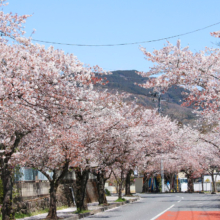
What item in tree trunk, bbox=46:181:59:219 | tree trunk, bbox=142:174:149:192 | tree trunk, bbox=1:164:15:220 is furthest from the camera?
tree trunk, bbox=142:174:149:192

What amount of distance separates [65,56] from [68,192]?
18844 millimetres

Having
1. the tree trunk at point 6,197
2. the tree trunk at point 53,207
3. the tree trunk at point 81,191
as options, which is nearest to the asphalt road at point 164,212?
the tree trunk at point 81,191

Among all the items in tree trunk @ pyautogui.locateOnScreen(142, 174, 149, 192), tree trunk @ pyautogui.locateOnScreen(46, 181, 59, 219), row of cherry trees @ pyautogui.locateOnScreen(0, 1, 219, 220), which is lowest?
tree trunk @ pyautogui.locateOnScreen(142, 174, 149, 192)

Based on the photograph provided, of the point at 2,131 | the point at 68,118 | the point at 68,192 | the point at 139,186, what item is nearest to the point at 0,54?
the point at 68,118

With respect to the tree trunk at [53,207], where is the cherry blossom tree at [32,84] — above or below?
above

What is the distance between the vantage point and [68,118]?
39.9 ft

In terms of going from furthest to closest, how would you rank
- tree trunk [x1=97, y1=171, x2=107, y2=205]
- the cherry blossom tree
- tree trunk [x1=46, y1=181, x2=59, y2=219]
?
tree trunk [x1=97, y1=171, x2=107, y2=205], tree trunk [x1=46, y1=181, x2=59, y2=219], the cherry blossom tree

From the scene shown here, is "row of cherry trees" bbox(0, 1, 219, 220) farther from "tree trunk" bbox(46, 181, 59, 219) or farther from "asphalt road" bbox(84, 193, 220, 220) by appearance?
"asphalt road" bbox(84, 193, 220, 220)

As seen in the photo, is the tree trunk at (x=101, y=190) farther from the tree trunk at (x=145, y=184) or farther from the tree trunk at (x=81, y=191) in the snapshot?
the tree trunk at (x=145, y=184)

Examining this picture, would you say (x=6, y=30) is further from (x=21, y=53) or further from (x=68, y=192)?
(x=68, y=192)

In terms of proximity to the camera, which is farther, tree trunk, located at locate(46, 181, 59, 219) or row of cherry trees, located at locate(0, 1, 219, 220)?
tree trunk, located at locate(46, 181, 59, 219)

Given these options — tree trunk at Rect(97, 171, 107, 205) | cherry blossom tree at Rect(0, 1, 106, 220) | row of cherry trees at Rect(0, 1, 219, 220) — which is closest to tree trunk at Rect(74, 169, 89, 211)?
row of cherry trees at Rect(0, 1, 219, 220)

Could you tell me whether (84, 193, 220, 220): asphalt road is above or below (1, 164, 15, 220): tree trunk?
below

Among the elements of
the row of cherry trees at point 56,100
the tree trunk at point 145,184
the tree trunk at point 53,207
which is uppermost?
the row of cherry trees at point 56,100
